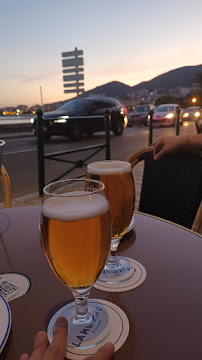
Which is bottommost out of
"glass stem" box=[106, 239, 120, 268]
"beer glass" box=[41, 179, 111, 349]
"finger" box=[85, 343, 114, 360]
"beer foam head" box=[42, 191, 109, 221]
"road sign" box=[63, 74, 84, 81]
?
"glass stem" box=[106, 239, 120, 268]

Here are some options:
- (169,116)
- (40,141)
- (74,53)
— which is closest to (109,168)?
(40,141)

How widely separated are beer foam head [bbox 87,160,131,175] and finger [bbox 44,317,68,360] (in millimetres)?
353

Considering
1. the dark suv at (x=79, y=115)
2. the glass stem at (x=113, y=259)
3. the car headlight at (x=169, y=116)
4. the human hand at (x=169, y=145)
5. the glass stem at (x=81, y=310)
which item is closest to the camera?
the glass stem at (x=81, y=310)

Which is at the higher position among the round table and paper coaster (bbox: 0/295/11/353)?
paper coaster (bbox: 0/295/11/353)

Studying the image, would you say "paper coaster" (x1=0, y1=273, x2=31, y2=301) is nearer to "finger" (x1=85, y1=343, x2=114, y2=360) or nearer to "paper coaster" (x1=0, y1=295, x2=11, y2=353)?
"paper coaster" (x1=0, y1=295, x2=11, y2=353)

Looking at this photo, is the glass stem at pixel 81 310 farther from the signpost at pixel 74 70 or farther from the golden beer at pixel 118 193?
the signpost at pixel 74 70

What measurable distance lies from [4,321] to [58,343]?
0.44 ft

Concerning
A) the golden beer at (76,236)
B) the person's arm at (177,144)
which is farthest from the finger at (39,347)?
A: the person's arm at (177,144)

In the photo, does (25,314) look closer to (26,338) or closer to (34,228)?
(26,338)

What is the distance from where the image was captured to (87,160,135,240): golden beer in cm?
76

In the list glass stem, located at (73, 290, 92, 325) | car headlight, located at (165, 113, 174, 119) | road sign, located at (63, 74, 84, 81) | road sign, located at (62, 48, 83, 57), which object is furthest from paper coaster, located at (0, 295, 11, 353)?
car headlight, located at (165, 113, 174, 119)

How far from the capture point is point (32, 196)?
4441 millimetres

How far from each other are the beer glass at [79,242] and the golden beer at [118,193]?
0.16 m

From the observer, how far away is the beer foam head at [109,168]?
780 mm
